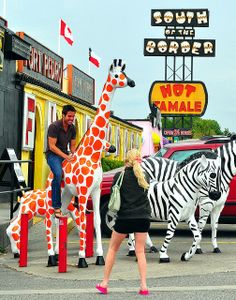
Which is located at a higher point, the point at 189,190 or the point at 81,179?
the point at 81,179

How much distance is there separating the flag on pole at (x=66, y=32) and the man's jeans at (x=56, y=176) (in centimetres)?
2368

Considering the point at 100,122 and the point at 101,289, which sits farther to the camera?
the point at 100,122

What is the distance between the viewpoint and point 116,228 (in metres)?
8.69

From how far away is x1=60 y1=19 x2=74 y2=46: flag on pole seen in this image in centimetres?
3459

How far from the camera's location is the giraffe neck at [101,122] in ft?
37.7

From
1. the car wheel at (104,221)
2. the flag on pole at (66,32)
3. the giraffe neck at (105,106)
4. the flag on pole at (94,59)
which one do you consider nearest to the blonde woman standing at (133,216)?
the giraffe neck at (105,106)

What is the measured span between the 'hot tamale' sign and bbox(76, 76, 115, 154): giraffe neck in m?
59.7

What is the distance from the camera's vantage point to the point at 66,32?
34.9 metres

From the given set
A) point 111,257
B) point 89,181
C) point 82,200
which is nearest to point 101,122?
point 89,181

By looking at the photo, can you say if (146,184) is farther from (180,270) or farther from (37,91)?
(37,91)

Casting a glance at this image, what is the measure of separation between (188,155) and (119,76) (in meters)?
4.59

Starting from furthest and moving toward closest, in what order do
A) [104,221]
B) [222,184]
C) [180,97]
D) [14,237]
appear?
[180,97] → [104,221] → [222,184] → [14,237]

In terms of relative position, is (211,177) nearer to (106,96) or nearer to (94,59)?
(106,96)

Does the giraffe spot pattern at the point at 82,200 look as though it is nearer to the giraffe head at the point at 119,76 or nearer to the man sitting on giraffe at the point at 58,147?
the man sitting on giraffe at the point at 58,147
